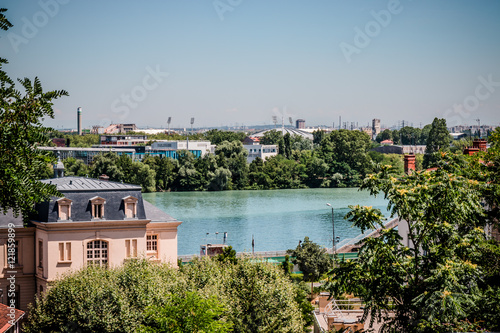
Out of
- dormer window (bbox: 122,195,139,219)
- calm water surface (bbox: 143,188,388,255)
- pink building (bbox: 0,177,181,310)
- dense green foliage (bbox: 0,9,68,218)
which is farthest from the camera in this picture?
calm water surface (bbox: 143,188,388,255)

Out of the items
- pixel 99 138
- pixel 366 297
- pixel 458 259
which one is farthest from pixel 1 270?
pixel 99 138

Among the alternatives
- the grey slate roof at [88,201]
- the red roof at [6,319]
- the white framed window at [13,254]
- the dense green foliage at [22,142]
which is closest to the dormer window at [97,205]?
the grey slate roof at [88,201]

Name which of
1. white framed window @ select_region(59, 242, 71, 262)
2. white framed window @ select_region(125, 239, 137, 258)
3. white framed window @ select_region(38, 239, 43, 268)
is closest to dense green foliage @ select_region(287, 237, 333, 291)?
white framed window @ select_region(125, 239, 137, 258)

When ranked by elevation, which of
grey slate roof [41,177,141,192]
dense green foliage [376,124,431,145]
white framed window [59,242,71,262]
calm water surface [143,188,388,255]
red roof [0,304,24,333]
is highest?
dense green foliage [376,124,431,145]

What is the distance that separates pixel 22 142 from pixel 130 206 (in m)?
14.5

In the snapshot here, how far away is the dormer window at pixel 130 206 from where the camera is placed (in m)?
19.8

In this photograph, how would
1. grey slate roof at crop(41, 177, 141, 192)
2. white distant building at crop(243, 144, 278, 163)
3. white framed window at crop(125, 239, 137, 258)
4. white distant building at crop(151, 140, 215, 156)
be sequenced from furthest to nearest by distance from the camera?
white distant building at crop(151, 140, 215, 156), white distant building at crop(243, 144, 278, 163), grey slate roof at crop(41, 177, 141, 192), white framed window at crop(125, 239, 137, 258)

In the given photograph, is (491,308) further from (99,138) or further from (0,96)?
(99,138)

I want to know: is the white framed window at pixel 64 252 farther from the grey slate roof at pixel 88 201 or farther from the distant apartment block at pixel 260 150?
the distant apartment block at pixel 260 150

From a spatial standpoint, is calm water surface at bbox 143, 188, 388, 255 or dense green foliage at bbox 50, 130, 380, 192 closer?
calm water surface at bbox 143, 188, 388, 255

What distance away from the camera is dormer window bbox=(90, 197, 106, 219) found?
1948 centimetres

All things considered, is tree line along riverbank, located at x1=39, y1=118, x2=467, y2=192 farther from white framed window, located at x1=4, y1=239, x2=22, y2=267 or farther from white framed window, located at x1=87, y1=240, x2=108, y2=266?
white framed window, located at x1=87, y1=240, x2=108, y2=266

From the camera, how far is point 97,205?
19.6 meters

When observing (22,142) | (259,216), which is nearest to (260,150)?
(259,216)
